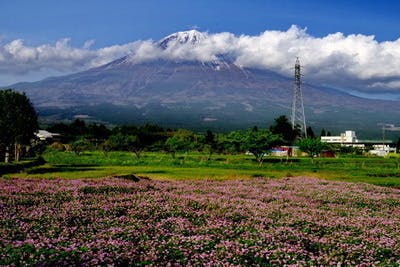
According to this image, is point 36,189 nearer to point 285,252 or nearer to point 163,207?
point 163,207

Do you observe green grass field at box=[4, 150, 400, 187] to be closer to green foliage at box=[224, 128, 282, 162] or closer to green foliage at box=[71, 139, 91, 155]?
green foliage at box=[224, 128, 282, 162]

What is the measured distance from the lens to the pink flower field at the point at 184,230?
37.4 feet

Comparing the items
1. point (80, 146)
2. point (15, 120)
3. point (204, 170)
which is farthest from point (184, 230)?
point (80, 146)

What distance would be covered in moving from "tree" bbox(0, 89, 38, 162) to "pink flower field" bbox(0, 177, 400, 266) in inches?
1913

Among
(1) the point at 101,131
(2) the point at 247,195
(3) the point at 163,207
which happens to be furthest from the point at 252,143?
(1) the point at 101,131

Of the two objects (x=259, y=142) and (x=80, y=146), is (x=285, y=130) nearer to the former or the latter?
(x=80, y=146)

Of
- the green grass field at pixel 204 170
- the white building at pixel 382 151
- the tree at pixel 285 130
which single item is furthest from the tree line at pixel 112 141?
the white building at pixel 382 151

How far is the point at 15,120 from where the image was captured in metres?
71.1

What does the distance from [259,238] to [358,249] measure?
2.68m

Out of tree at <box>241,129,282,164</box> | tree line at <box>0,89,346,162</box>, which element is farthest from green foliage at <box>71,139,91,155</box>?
tree at <box>241,129,282,164</box>

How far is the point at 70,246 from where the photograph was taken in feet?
38.0

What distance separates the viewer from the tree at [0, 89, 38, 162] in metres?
67.9

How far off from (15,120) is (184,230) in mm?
63187

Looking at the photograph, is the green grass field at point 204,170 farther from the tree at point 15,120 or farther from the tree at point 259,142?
the tree at point 259,142
